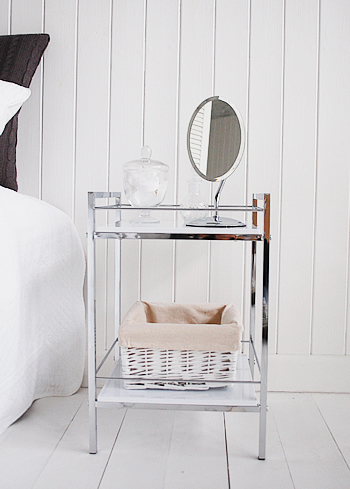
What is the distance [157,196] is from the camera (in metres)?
1.39

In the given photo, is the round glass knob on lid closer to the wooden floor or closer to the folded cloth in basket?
the folded cloth in basket

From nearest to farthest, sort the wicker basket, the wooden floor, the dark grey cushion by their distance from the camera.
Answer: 1. the wooden floor
2. the wicker basket
3. the dark grey cushion

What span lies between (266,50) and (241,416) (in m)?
1.16

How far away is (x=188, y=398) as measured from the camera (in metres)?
1.25

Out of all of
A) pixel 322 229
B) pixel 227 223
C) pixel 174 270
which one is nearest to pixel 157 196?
pixel 227 223

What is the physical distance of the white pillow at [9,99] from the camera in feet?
4.66

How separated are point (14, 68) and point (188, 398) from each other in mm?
1128

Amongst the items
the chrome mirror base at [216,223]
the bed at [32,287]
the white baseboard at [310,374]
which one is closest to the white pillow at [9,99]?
the bed at [32,287]

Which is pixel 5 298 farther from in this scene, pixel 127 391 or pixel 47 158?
pixel 47 158

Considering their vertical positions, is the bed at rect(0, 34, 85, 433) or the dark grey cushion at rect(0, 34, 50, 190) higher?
the dark grey cushion at rect(0, 34, 50, 190)

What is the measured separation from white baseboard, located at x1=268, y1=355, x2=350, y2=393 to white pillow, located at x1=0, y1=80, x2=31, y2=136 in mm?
1128

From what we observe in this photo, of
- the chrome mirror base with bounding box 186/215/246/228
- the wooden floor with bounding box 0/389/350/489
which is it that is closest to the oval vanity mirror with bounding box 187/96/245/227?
the chrome mirror base with bounding box 186/215/246/228

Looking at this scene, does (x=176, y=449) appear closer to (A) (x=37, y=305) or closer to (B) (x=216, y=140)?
(A) (x=37, y=305)

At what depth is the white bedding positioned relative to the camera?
1.28 m
